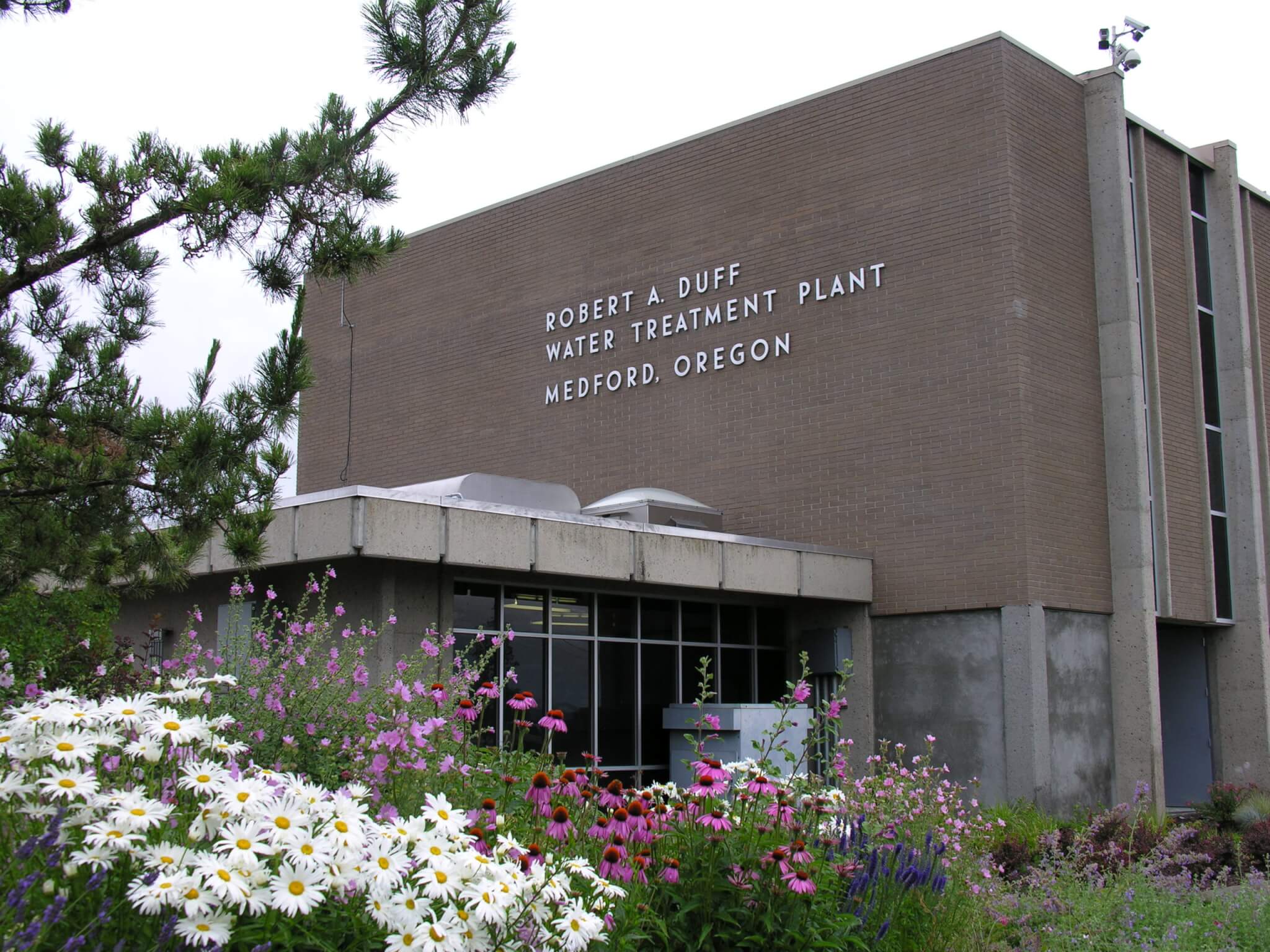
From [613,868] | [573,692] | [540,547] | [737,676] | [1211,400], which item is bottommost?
[613,868]

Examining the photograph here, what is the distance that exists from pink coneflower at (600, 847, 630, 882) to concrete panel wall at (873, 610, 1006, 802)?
13953 millimetres

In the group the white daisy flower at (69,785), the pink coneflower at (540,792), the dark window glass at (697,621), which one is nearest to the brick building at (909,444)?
the dark window glass at (697,621)

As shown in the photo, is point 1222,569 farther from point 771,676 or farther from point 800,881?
point 800,881

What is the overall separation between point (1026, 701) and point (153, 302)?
1335 cm

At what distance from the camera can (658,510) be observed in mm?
20062

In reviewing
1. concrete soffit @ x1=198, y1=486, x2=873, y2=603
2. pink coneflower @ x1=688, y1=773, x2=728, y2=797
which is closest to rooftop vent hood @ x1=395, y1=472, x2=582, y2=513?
concrete soffit @ x1=198, y1=486, x2=873, y2=603

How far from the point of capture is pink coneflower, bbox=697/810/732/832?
238 inches

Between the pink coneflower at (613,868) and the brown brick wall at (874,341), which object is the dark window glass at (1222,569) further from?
the pink coneflower at (613,868)

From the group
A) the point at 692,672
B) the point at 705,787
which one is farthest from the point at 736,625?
the point at 705,787

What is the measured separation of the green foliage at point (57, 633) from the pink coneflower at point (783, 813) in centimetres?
544

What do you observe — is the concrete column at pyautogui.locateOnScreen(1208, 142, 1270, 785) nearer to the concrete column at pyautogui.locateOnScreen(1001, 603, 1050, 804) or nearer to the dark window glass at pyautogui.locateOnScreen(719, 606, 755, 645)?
the concrete column at pyautogui.locateOnScreen(1001, 603, 1050, 804)

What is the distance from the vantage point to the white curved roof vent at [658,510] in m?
19.9

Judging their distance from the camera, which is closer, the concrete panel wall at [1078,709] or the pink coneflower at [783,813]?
the pink coneflower at [783,813]

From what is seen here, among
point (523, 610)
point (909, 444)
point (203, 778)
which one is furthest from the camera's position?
point (909, 444)
